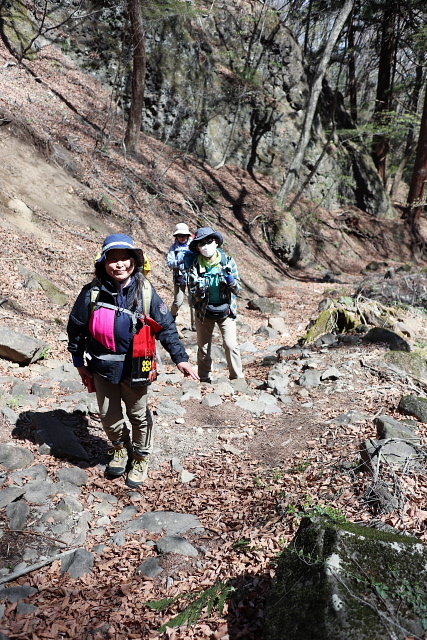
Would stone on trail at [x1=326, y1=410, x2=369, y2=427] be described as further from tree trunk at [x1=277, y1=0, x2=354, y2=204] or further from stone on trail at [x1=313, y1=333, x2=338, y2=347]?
tree trunk at [x1=277, y1=0, x2=354, y2=204]

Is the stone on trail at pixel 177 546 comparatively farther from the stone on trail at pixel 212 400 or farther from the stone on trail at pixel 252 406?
the stone on trail at pixel 212 400

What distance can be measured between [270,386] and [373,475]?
120 inches

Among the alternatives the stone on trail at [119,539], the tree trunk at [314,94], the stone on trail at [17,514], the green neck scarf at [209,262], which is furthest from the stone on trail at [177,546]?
the tree trunk at [314,94]

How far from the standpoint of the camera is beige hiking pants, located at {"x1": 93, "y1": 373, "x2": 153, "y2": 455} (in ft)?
12.6

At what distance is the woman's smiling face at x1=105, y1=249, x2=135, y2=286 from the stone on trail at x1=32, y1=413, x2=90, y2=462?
2.02m

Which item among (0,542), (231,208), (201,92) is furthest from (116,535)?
(201,92)

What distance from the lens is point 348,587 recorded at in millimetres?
2080

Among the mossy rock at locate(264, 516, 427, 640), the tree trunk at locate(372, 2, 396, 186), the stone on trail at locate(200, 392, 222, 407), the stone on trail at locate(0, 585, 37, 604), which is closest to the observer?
the mossy rock at locate(264, 516, 427, 640)

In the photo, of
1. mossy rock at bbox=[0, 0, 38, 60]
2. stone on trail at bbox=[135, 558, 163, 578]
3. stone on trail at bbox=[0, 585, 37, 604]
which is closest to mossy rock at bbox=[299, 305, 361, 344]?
stone on trail at bbox=[135, 558, 163, 578]

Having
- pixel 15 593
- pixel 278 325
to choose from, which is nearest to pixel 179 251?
pixel 278 325

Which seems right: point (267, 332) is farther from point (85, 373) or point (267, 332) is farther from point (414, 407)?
point (85, 373)

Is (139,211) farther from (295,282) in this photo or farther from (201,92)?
(201,92)

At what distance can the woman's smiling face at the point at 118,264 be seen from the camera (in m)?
3.45

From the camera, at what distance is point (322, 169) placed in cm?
2342
